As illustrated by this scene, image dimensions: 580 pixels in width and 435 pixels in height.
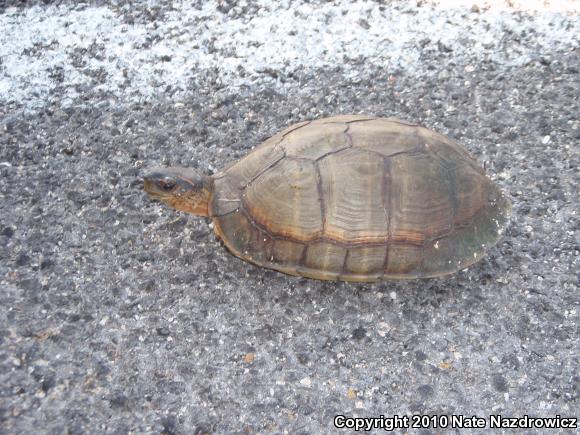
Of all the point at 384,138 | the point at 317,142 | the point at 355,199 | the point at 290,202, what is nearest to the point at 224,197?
the point at 290,202

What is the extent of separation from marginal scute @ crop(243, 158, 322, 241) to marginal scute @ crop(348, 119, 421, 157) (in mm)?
224

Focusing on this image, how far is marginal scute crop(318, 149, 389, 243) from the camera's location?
2271 millimetres

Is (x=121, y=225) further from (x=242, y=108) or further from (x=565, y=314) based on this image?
(x=565, y=314)

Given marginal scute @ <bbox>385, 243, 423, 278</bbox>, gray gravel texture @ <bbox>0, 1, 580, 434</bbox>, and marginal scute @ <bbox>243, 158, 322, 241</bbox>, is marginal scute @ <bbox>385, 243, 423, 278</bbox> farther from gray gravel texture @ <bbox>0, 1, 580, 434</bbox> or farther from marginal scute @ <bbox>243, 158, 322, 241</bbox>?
marginal scute @ <bbox>243, 158, 322, 241</bbox>

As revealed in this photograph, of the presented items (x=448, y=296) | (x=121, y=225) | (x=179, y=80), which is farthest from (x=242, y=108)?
(x=448, y=296)

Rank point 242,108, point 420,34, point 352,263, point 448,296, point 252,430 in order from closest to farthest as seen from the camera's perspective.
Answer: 1. point 252,430
2. point 352,263
3. point 448,296
4. point 242,108
5. point 420,34

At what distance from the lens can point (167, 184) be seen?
249 centimetres

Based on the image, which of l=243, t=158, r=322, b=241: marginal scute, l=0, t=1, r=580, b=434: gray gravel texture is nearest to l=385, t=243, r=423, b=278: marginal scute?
l=0, t=1, r=580, b=434: gray gravel texture

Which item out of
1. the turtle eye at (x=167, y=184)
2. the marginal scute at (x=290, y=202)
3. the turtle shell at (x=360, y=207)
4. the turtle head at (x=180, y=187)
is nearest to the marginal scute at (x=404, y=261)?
the turtle shell at (x=360, y=207)

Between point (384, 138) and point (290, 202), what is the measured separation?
451 millimetres

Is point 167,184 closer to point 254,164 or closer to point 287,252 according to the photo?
point 254,164

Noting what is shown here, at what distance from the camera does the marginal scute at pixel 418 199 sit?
7.52 feet

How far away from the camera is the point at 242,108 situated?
10.6ft

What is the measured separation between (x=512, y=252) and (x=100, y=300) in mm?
1804
